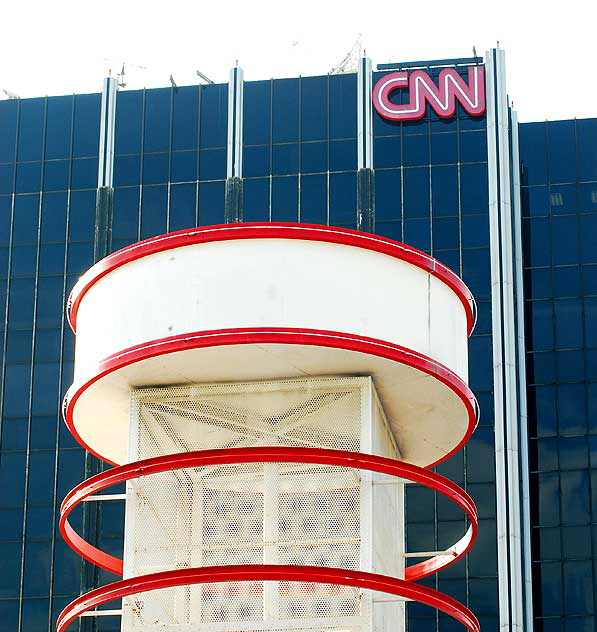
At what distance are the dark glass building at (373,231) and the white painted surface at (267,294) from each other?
33710 millimetres

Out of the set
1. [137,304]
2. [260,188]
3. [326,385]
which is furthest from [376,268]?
[260,188]

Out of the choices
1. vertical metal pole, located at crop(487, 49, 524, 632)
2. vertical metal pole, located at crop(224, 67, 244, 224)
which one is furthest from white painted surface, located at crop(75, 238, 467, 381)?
vertical metal pole, located at crop(224, 67, 244, 224)

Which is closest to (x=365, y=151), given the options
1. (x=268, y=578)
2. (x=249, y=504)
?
(x=249, y=504)

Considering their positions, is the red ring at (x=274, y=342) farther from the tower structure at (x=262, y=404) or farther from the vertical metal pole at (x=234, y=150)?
the vertical metal pole at (x=234, y=150)

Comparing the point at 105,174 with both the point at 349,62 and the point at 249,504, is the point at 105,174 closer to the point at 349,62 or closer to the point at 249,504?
the point at 349,62

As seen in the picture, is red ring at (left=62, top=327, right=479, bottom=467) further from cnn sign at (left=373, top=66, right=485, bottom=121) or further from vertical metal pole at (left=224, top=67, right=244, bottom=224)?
cnn sign at (left=373, top=66, right=485, bottom=121)

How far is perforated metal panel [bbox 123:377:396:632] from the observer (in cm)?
3109

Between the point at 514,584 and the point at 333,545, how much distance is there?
33.9m

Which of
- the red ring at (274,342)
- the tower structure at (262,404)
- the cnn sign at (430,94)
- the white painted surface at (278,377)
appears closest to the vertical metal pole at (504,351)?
the cnn sign at (430,94)

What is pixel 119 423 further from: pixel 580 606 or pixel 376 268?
pixel 580 606

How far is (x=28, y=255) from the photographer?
2815 inches

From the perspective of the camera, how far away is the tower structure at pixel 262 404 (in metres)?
30.6

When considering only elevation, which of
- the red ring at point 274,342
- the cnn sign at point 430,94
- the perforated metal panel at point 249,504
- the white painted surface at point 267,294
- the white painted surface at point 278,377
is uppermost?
the cnn sign at point 430,94

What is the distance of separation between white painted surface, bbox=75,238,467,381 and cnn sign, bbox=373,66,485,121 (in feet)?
127
